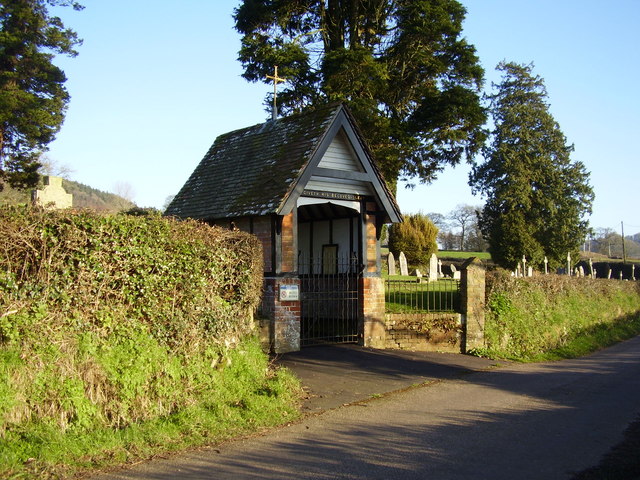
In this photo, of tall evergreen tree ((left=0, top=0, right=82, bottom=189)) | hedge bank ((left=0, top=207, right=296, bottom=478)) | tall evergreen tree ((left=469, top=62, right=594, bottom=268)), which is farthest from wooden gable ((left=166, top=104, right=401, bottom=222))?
tall evergreen tree ((left=469, top=62, right=594, bottom=268))

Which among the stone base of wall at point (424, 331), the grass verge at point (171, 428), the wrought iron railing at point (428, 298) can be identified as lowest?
the grass verge at point (171, 428)

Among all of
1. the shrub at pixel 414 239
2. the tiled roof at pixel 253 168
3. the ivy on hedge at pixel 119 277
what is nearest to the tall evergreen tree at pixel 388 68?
the tiled roof at pixel 253 168

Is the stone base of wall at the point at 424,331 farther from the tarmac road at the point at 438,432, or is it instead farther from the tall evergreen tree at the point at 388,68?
the tall evergreen tree at the point at 388,68

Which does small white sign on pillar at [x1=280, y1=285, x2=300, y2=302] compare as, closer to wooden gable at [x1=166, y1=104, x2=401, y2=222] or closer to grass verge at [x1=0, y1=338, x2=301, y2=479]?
wooden gable at [x1=166, y1=104, x2=401, y2=222]

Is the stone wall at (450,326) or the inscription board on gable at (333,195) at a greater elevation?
the inscription board on gable at (333,195)

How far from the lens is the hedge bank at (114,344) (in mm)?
6480

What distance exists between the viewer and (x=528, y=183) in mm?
41500

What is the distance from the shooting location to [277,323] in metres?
12.6

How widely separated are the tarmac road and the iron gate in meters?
1.67

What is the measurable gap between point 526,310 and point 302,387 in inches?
374

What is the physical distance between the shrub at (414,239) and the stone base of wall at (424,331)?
1918 cm

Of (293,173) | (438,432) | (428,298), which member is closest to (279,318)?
(293,173)

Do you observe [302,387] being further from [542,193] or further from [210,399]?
[542,193]

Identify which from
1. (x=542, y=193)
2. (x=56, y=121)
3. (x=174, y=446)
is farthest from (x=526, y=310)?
(x=542, y=193)
